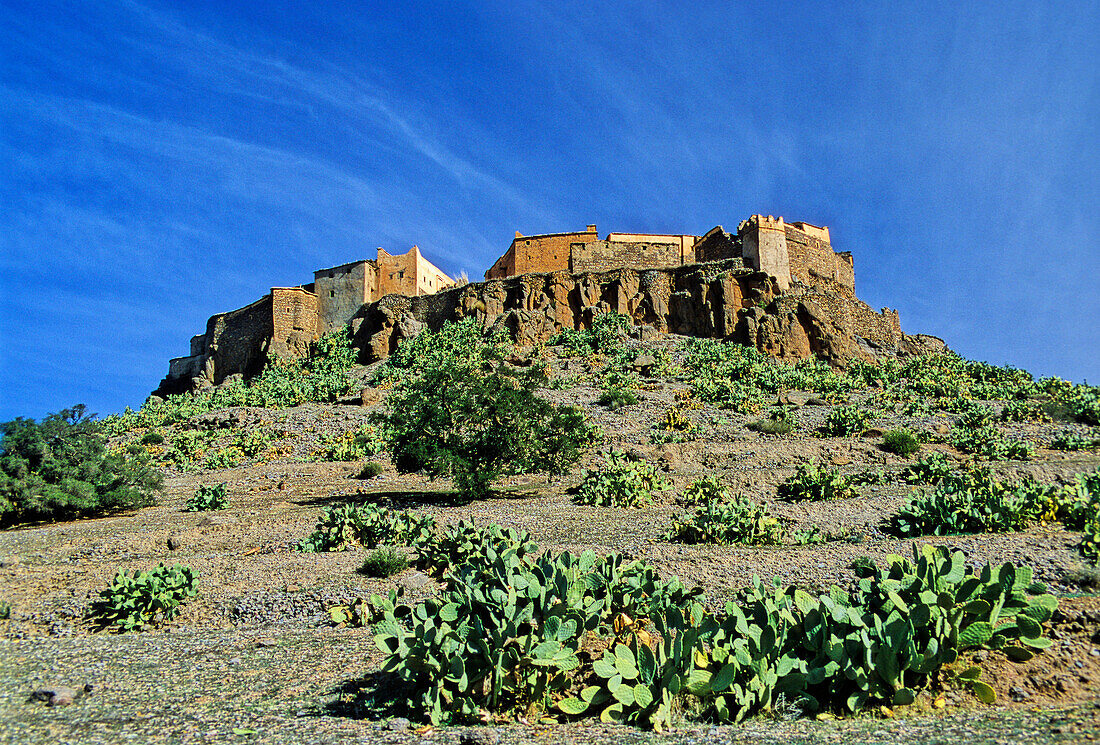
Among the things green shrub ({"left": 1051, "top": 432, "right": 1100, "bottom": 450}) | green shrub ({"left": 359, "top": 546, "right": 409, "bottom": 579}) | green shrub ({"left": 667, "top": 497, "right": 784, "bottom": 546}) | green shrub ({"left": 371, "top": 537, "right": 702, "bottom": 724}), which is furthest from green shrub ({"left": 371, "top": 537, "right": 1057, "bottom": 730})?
green shrub ({"left": 1051, "top": 432, "right": 1100, "bottom": 450})

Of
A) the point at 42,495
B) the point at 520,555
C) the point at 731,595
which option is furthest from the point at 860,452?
the point at 42,495

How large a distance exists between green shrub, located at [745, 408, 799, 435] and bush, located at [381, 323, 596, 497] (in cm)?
723

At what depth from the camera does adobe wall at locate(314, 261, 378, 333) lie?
141ft

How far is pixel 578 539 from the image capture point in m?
9.81

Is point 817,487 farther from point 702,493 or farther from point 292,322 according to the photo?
point 292,322

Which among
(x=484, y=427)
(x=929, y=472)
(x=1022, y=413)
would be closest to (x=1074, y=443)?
(x=1022, y=413)

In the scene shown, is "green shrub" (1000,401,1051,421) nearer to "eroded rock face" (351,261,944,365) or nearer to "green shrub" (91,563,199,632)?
"eroded rock face" (351,261,944,365)

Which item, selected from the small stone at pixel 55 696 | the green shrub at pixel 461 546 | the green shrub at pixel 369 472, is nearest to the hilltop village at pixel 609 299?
the green shrub at pixel 369 472

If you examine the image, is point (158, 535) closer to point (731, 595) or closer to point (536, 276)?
point (731, 595)

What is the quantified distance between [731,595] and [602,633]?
1926 mm

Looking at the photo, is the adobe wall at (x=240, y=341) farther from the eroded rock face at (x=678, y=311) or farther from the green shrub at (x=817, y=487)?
the green shrub at (x=817, y=487)

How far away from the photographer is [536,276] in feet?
128

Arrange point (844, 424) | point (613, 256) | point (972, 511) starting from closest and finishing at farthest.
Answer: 1. point (972, 511)
2. point (844, 424)
3. point (613, 256)

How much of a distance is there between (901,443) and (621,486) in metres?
8.49
